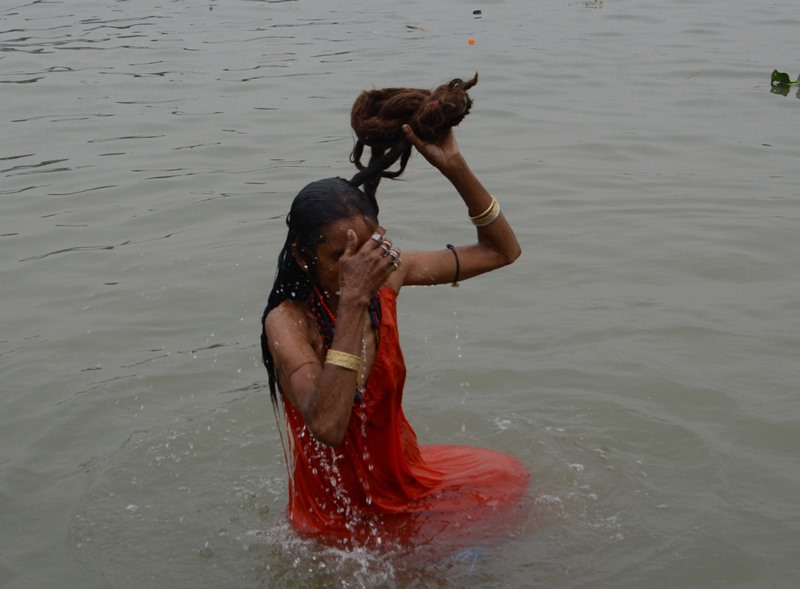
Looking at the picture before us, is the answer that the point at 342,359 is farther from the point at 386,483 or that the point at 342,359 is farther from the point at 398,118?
the point at 398,118

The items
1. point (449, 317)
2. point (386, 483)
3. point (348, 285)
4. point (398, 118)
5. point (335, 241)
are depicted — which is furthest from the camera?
point (449, 317)

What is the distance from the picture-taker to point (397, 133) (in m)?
3.63

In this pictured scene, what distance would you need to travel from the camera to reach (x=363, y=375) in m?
3.50

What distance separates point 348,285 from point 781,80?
848cm

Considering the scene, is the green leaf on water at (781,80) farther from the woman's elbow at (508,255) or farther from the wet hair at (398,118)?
the wet hair at (398,118)

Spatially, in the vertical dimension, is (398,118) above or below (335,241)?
above

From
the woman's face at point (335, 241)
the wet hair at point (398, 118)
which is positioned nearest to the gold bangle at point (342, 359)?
the woman's face at point (335, 241)

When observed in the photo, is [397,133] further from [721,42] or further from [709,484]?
[721,42]

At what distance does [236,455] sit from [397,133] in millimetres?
2018

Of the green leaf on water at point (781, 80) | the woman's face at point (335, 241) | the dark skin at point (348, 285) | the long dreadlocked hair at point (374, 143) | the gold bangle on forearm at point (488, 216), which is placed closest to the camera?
the dark skin at point (348, 285)

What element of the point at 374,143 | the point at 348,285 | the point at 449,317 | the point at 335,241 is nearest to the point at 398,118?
the point at 374,143

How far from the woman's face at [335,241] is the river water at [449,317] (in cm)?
108

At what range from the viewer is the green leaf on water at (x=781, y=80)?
10367 mm

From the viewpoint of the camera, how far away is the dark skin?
10.1 feet
